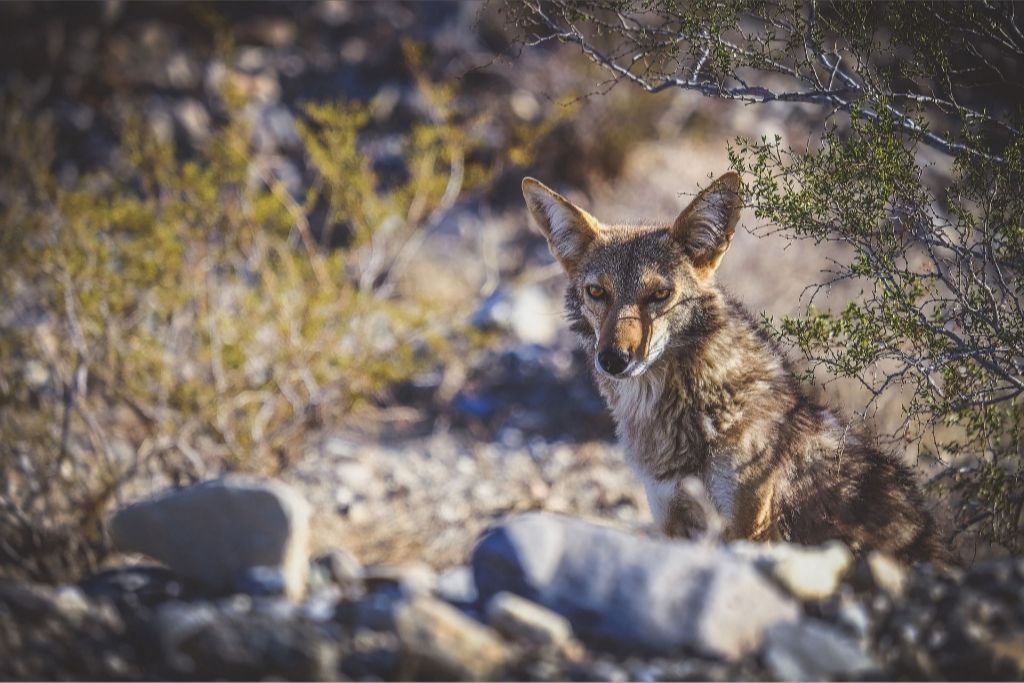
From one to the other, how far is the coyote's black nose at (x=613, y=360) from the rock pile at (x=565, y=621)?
1.08 m

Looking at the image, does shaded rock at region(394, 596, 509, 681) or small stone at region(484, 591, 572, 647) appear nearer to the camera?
shaded rock at region(394, 596, 509, 681)

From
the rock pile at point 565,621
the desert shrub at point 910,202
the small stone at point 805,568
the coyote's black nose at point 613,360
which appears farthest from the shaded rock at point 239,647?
the desert shrub at point 910,202

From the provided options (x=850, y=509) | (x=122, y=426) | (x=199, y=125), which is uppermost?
(x=199, y=125)

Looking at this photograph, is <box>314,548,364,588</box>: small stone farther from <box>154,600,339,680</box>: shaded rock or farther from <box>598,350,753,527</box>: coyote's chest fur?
<box>598,350,753,527</box>: coyote's chest fur

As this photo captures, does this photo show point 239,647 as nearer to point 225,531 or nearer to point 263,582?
point 263,582

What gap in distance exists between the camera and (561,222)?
17.0 ft

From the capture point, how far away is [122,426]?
7777mm

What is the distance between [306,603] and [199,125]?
36.3ft

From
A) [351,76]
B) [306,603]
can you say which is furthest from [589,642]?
[351,76]

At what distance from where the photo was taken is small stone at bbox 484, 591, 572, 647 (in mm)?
3248

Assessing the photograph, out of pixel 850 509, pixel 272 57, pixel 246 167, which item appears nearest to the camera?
pixel 850 509

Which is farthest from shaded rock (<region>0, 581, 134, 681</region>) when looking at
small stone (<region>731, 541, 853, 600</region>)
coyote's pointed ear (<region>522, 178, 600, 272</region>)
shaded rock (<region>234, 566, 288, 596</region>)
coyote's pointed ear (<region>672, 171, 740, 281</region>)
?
coyote's pointed ear (<region>672, 171, 740, 281</region>)

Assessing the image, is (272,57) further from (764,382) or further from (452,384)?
(764,382)

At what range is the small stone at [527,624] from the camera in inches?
128
